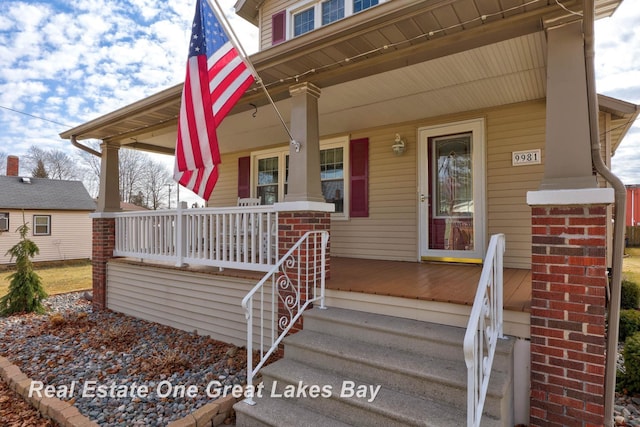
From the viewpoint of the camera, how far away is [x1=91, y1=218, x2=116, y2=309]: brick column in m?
5.67

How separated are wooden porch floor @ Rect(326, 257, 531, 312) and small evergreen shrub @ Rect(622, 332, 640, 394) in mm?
924

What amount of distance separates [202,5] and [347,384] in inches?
122

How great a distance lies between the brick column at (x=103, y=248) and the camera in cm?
567

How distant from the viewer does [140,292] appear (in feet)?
16.7

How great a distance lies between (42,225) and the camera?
14.1 metres

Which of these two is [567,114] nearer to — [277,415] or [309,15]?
[277,415]

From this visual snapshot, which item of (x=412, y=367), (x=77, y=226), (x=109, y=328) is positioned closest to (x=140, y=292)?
(x=109, y=328)

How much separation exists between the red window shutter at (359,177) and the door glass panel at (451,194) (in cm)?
107

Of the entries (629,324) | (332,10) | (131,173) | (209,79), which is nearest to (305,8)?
(332,10)

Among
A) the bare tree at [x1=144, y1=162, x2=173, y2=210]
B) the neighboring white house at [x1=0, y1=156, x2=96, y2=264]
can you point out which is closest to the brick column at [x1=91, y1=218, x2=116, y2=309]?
the neighboring white house at [x1=0, y1=156, x2=96, y2=264]

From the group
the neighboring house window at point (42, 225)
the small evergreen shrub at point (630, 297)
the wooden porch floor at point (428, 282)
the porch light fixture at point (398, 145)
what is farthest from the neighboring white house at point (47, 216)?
the small evergreen shrub at point (630, 297)

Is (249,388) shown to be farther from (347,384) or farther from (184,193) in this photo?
(184,193)

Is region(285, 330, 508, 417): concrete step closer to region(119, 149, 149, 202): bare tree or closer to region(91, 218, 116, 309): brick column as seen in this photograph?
region(91, 218, 116, 309): brick column

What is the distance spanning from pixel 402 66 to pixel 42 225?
658 inches
